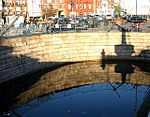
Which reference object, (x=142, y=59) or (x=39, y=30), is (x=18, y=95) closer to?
(x=39, y=30)

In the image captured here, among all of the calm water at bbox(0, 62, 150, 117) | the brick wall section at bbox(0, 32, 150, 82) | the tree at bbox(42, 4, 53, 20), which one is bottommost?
the calm water at bbox(0, 62, 150, 117)

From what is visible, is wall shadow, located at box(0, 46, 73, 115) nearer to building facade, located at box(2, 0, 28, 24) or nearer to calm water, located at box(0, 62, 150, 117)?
calm water, located at box(0, 62, 150, 117)

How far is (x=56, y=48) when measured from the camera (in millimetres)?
39438

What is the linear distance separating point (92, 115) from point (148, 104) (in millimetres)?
5124

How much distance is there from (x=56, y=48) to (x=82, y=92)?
11.3 meters

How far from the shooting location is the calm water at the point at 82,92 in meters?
23.9

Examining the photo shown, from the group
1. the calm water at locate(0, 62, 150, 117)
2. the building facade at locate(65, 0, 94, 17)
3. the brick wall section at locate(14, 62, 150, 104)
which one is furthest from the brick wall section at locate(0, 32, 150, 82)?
the building facade at locate(65, 0, 94, 17)

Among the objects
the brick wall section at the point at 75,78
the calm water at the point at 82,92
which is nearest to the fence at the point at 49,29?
the calm water at the point at 82,92

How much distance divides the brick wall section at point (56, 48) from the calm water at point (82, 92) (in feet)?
4.21

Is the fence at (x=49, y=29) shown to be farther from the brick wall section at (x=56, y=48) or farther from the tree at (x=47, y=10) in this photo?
the tree at (x=47, y=10)

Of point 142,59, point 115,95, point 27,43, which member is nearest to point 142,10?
point 142,59

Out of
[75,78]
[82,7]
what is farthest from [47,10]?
[75,78]

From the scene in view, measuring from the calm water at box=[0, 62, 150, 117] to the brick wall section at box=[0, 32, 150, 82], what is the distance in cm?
128

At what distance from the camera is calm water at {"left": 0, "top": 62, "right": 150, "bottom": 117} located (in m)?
23.9
